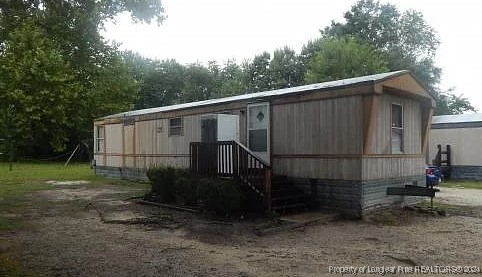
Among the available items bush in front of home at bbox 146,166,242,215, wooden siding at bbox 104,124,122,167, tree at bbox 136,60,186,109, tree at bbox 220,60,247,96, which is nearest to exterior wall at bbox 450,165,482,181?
bush in front of home at bbox 146,166,242,215

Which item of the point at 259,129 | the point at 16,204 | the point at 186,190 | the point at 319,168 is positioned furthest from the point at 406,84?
the point at 16,204

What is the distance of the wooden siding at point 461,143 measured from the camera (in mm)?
18891

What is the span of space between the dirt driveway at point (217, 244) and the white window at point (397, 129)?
1.64 meters

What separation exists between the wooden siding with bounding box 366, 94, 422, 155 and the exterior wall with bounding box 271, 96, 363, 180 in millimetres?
514

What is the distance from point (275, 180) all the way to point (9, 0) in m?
6.82

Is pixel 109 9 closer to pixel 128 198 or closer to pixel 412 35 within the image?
pixel 128 198

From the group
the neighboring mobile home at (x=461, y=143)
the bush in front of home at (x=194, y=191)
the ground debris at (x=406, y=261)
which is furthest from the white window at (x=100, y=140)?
the ground debris at (x=406, y=261)

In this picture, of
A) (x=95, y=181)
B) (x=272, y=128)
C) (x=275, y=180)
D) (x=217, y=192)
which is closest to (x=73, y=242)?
(x=217, y=192)

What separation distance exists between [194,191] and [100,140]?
442 inches

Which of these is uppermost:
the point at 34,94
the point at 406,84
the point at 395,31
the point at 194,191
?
the point at 395,31

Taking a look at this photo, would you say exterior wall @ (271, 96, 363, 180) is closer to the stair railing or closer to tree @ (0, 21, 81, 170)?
the stair railing

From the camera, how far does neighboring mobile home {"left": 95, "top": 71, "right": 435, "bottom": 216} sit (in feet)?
29.2

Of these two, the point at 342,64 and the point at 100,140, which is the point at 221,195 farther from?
the point at 342,64

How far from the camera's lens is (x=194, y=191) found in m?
9.91
